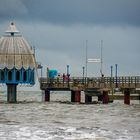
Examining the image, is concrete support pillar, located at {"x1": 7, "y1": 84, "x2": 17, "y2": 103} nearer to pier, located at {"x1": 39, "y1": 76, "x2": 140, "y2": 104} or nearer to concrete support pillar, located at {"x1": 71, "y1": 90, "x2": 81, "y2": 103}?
pier, located at {"x1": 39, "y1": 76, "x2": 140, "y2": 104}

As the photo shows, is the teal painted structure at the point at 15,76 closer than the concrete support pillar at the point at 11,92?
Yes

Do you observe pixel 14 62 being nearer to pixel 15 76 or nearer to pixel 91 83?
pixel 15 76

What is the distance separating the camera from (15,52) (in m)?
97.6

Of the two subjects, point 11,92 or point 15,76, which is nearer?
point 15,76

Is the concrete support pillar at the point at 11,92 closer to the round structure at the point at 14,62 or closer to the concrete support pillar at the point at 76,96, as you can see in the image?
the round structure at the point at 14,62

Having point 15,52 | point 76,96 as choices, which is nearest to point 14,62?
point 15,52

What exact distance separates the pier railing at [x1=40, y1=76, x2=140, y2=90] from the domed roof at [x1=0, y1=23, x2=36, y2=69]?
3724 millimetres

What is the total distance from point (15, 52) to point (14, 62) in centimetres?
161

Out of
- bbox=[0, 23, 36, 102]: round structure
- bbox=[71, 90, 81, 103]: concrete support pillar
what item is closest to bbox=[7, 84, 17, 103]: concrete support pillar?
bbox=[0, 23, 36, 102]: round structure

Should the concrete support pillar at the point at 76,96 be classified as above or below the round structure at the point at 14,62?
below

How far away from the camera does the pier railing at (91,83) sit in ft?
310

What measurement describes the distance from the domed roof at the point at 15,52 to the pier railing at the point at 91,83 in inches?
147

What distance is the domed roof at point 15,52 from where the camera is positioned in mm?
97000

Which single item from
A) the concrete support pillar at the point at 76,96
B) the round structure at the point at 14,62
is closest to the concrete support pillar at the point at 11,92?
the round structure at the point at 14,62
